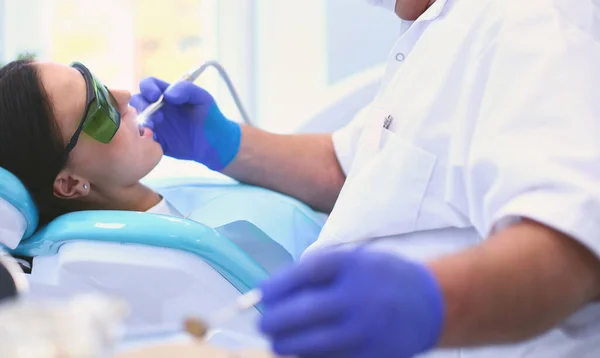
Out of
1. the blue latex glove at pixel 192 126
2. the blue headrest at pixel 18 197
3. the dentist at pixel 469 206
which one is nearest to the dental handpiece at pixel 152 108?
the blue latex glove at pixel 192 126

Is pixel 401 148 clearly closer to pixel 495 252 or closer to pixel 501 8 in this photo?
pixel 501 8

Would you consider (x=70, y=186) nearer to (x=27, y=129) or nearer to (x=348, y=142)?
(x=27, y=129)

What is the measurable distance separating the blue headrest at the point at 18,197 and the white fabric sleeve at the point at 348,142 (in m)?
0.62

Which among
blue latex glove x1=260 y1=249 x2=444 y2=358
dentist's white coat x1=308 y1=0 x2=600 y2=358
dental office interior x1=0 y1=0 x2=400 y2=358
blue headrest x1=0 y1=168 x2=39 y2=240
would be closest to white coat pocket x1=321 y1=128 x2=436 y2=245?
dentist's white coat x1=308 y1=0 x2=600 y2=358

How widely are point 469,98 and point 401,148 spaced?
125 mm

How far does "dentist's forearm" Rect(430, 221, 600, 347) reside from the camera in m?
0.57

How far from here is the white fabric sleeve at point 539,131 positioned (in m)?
0.67

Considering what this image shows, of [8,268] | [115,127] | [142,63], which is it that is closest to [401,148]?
[8,268]

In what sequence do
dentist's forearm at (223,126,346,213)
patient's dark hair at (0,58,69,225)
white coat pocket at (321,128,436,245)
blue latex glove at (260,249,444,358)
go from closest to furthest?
blue latex glove at (260,249,444,358), white coat pocket at (321,128,436,245), patient's dark hair at (0,58,69,225), dentist's forearm at (223,126,346,213)

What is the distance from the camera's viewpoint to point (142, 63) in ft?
8.77

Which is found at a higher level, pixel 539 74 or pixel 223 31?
pixel 539 74

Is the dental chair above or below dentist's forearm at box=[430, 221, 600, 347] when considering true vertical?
below

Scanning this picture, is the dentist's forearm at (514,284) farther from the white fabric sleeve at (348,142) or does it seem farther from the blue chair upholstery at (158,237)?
the white fabric sleeve at (348,142)

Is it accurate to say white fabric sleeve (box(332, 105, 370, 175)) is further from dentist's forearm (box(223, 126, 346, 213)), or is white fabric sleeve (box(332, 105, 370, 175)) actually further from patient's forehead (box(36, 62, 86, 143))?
patient's forehead (box(36, 62, 86, 143))
